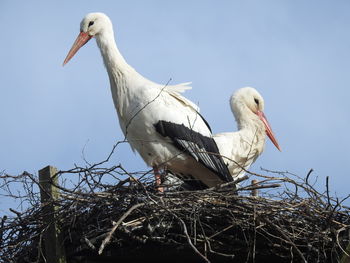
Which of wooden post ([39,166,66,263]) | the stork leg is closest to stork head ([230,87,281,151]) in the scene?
the stork leg

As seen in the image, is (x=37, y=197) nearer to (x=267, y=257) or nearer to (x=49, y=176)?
(x=49, y=176)

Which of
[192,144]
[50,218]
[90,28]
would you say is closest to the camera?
[50,218]

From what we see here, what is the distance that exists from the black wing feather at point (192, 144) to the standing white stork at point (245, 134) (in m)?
0.33

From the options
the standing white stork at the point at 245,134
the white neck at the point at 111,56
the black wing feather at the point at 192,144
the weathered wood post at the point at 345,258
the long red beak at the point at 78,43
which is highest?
the long red beak at the point at 78,43

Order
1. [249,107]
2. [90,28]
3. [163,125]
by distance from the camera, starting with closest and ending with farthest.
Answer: [163,125] < [90,28] < [249,107]

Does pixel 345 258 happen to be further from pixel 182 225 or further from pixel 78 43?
pixel 78 43

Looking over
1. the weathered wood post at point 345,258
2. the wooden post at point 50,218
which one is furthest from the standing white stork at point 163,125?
the weathered wood post at point 345,258

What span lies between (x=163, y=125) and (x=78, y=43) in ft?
3.83

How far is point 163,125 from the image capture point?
18.3ft

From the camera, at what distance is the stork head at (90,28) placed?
6172mm

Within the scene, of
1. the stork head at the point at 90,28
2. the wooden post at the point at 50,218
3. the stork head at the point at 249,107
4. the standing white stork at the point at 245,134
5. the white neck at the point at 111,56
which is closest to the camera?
the wooden post at the point at 50,218

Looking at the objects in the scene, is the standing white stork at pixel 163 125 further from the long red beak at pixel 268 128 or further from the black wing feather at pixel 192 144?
the long red beak at pixel 268 128

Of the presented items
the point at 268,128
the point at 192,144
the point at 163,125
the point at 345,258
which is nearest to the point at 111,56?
the point at 163,125

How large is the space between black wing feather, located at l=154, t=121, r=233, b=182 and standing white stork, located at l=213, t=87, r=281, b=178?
1.09 feet
